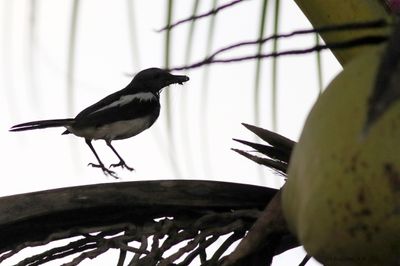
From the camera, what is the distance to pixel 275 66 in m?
1.24

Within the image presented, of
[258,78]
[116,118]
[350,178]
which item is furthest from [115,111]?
[350,178]

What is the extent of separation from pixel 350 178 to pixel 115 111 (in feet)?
8.29

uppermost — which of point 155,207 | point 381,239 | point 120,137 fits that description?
point 120,137

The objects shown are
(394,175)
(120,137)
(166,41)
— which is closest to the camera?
(394,175)

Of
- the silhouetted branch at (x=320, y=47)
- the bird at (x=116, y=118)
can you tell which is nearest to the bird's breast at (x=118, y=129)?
the bird at (x=116, y=118)

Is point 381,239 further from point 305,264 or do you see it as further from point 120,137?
point 120,137

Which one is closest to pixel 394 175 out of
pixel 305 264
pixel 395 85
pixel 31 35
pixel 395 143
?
pixel 395 143

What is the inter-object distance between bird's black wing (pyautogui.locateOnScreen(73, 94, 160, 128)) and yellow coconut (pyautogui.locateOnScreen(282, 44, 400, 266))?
2344 mm

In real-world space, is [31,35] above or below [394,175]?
above

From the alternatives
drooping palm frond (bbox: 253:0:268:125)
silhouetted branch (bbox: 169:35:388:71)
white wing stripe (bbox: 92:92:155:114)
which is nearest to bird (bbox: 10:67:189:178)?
white wing stripe (bbox: 92:92:155:114)

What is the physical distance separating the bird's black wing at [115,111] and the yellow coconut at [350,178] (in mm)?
2344

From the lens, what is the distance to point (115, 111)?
3.15 meters

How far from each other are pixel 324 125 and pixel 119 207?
43 centimetres

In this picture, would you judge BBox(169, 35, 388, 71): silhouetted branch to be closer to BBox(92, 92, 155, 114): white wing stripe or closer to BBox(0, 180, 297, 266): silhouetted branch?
BBox(0, 180, 297, 266): silhouetted branch
